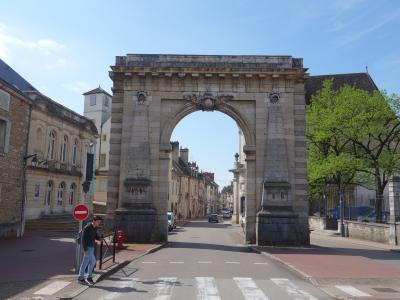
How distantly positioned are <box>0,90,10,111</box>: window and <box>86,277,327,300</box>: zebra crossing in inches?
522

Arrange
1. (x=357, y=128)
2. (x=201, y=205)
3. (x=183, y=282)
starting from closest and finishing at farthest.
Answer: (x=183, y=282)
(x=357, y=128)
(x=201, y=205)

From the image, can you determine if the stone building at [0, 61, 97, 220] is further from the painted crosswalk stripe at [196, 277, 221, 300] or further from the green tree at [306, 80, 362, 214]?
the painted crosswalk stripe at [196, 277, 221, 300]

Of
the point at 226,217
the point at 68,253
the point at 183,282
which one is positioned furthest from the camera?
the point at 226,217

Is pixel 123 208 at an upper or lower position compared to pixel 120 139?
lower

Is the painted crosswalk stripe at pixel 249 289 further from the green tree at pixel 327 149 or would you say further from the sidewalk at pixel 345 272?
the green tree at pixel 327 149

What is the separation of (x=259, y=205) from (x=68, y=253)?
925 cm

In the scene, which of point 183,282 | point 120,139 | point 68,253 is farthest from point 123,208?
point 183,282

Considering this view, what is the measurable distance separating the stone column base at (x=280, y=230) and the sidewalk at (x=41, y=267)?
5397 mm

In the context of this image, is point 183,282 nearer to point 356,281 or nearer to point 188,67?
point 356,281

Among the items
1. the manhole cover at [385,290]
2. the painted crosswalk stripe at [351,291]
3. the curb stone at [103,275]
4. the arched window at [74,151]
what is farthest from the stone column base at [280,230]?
the arched window at [74,151]

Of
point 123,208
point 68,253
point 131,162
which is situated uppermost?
point 131,162

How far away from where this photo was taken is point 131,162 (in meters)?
20.3

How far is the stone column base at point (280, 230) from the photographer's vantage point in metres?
19.3

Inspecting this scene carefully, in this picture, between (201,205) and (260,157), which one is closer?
(260,157)
